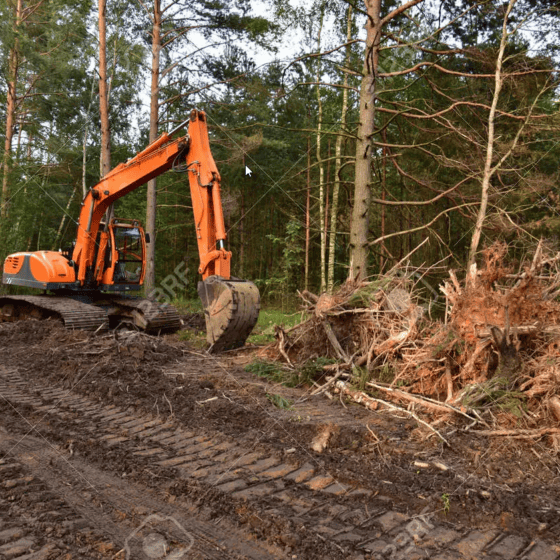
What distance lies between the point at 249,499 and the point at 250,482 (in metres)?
0.25

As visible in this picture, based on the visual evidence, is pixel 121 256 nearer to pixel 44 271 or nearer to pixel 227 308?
pixel 44 271

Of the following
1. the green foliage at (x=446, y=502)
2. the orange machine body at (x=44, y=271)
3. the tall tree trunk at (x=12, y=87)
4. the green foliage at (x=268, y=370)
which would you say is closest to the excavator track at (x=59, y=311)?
the orange machine body at (x=44, y=271)

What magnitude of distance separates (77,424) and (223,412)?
1262 mm

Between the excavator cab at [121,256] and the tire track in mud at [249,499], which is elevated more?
the excavator cab at [121,256]

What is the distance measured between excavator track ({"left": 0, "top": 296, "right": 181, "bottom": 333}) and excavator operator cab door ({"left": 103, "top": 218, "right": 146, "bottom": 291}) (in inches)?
16.5

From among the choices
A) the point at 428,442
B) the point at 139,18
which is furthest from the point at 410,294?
the point at 139,18

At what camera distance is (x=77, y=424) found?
14.4 feet

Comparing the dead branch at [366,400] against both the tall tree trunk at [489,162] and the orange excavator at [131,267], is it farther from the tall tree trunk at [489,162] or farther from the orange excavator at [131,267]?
the tall tree trunk at [489,162]

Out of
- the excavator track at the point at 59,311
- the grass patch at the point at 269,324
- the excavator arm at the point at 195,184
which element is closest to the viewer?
the excavator arm at the point at 195,184

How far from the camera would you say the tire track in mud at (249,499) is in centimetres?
250

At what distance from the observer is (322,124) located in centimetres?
1612

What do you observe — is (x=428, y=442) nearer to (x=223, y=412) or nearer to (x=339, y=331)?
(x=223, y=412)

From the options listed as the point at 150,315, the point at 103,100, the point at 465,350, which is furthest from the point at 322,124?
the point at 465,350

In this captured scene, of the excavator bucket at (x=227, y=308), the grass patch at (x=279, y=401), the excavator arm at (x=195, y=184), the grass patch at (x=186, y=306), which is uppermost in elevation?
the excavator arm at (x=195, y=184)
